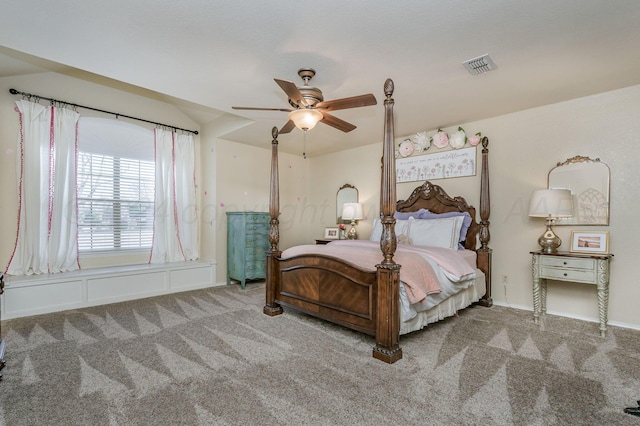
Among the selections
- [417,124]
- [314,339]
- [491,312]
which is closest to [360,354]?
[314,339]

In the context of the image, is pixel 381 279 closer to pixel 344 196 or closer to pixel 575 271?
pixel 575 271

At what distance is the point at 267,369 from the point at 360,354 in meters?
0.74

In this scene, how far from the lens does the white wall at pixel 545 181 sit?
3.10 m

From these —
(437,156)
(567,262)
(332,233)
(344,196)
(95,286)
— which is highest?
(437,156)

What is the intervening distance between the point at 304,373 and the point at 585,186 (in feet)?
11.4

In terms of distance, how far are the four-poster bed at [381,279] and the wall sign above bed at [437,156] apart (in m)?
0.23

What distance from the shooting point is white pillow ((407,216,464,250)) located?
3.82m

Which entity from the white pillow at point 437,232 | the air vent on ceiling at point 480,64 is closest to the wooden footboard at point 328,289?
the white pillow at point 437,232

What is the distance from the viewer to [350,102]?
8.44 ft

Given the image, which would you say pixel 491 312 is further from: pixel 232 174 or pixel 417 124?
pixel 232 174

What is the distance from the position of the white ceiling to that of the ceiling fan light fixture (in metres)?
0.38

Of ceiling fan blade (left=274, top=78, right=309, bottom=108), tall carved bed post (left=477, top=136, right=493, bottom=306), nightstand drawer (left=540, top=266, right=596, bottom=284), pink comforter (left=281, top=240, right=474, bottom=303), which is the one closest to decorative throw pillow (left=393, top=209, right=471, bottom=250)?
tall carved bed post (left=477, top=136, right=493, bottom=306)

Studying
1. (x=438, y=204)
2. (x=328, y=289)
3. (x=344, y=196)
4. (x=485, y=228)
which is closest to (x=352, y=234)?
(x=344, y=196)

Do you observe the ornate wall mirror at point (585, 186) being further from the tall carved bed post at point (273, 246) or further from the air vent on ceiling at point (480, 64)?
the tall carved bed post at point (273, 246)
